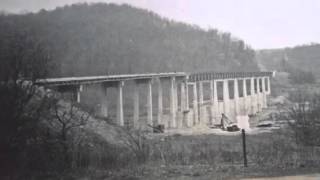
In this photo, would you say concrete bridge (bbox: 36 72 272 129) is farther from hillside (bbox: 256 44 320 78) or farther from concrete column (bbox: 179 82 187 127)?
hillside (bbox: 256 44 320 78)

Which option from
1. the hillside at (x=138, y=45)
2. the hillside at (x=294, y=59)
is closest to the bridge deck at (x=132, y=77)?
the hillside at (x=138, y=45)

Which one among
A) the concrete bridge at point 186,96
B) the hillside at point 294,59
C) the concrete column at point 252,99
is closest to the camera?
the concrete bridge at point 186,96

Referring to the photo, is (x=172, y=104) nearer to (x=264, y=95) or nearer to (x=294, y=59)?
(x=264, y=95)

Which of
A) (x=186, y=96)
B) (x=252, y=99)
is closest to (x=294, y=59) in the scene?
(x=252, y=99)

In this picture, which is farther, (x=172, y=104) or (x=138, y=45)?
(x=138, y=45)

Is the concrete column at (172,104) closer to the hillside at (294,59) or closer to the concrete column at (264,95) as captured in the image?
the concrete column at (264,95)

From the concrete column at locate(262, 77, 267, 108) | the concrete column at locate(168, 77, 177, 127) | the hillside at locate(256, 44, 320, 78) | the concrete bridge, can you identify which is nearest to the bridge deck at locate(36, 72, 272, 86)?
the concrete bridge

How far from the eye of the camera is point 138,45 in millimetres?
91250

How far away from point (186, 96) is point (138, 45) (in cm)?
3464

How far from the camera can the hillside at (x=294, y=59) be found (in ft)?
307

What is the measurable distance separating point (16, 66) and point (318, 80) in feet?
212

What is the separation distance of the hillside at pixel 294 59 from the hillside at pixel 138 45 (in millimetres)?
9351

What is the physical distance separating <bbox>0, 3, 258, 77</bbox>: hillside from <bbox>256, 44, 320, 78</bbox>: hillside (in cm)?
935

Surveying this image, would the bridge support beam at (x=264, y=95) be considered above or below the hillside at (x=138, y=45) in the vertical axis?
below
